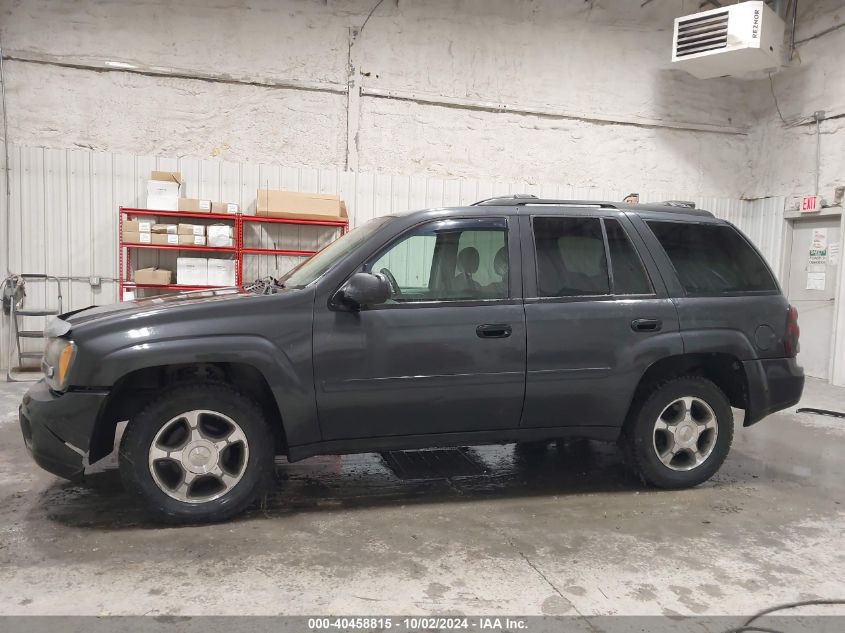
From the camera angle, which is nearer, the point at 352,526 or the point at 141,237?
the point at 352,526

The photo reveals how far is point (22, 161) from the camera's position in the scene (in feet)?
22.9

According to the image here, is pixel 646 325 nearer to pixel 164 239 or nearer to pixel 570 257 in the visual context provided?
pixel 570 257

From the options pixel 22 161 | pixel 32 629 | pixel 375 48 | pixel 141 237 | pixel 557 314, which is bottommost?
pixel 32 629

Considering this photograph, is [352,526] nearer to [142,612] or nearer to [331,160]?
[142,612]

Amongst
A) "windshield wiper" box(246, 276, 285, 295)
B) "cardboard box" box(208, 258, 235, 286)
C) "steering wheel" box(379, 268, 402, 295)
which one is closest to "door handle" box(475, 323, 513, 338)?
"steering wheel" box(379, 268, 402, 295)

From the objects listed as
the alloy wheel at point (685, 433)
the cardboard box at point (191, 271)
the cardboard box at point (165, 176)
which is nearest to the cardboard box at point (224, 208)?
the cardboard box at point (165, 176)

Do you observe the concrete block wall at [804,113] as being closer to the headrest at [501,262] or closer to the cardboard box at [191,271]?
the headrest at [501,262]

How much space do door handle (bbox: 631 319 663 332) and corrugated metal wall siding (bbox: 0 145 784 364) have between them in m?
4.91

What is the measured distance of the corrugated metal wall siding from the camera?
7055 mm

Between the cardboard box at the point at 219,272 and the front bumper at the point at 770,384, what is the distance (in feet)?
17.8

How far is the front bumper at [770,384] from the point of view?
12.7 feet

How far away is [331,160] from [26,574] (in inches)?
240

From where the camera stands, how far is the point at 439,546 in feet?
9.93

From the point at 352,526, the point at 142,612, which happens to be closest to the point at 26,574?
the point at 142,612
